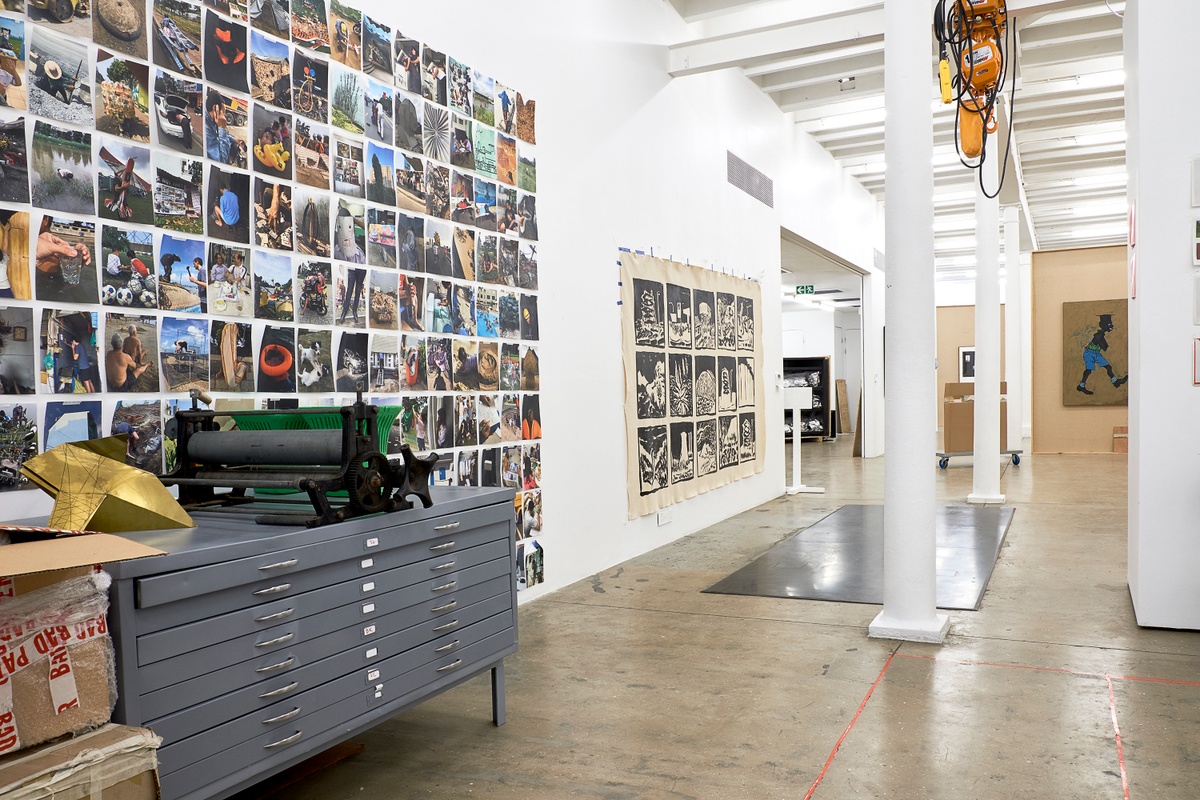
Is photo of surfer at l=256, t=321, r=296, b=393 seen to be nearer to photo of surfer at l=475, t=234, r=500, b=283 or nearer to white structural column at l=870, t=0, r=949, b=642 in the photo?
photo of surfer at l=475, t=234, r=500, b=283

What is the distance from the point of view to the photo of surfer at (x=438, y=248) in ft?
14.3

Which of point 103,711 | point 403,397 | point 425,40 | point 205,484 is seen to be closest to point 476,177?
point 425,40

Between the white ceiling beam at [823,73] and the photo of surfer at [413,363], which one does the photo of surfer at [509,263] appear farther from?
the white ceiling beam at [823,73]

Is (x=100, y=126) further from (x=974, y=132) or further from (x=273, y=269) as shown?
(x=974, y=132)

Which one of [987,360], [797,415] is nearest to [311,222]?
[797,415]

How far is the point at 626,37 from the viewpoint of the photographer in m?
6.40

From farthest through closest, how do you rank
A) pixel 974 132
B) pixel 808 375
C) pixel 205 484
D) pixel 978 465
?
pixel 808 375
pixel 978 465
pixel 974 132
pixel 205 484

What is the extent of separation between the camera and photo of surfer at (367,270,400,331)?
157 inches

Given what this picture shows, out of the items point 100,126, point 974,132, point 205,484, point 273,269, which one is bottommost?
point 205,484

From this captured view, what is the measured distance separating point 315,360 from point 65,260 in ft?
3.50

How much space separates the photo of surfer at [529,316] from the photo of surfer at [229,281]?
1868mm

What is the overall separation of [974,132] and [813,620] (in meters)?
3.12

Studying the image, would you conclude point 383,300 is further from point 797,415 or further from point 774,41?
point 797,415

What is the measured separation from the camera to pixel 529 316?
512 centimetres
